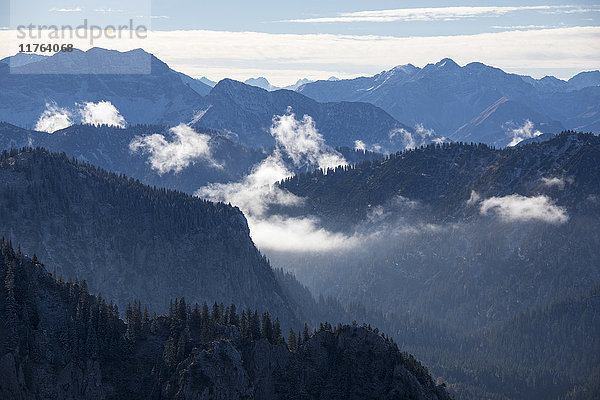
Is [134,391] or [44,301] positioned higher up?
[44,301]

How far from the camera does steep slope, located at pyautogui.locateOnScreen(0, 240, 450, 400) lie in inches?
6319

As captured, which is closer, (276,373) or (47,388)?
(47,388)

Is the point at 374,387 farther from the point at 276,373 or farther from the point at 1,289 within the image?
the point at 1,289

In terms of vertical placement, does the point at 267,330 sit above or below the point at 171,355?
above

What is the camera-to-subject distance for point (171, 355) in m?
170

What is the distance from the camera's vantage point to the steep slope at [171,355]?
16050 cm

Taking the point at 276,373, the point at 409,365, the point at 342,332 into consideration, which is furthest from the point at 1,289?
the point at 409,365

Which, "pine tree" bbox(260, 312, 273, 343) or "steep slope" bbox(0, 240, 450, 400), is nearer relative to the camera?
"steep slope" bbox(0, 240, 450, 400)

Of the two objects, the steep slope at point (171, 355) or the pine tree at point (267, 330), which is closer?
the steep slope at point (171, 355)

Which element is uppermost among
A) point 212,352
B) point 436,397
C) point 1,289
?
point 1,289

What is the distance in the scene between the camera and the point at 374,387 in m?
176

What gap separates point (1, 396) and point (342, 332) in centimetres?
7869

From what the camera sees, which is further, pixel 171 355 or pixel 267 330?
pixel 267 330

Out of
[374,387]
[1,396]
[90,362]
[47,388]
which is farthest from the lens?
[374,387]
